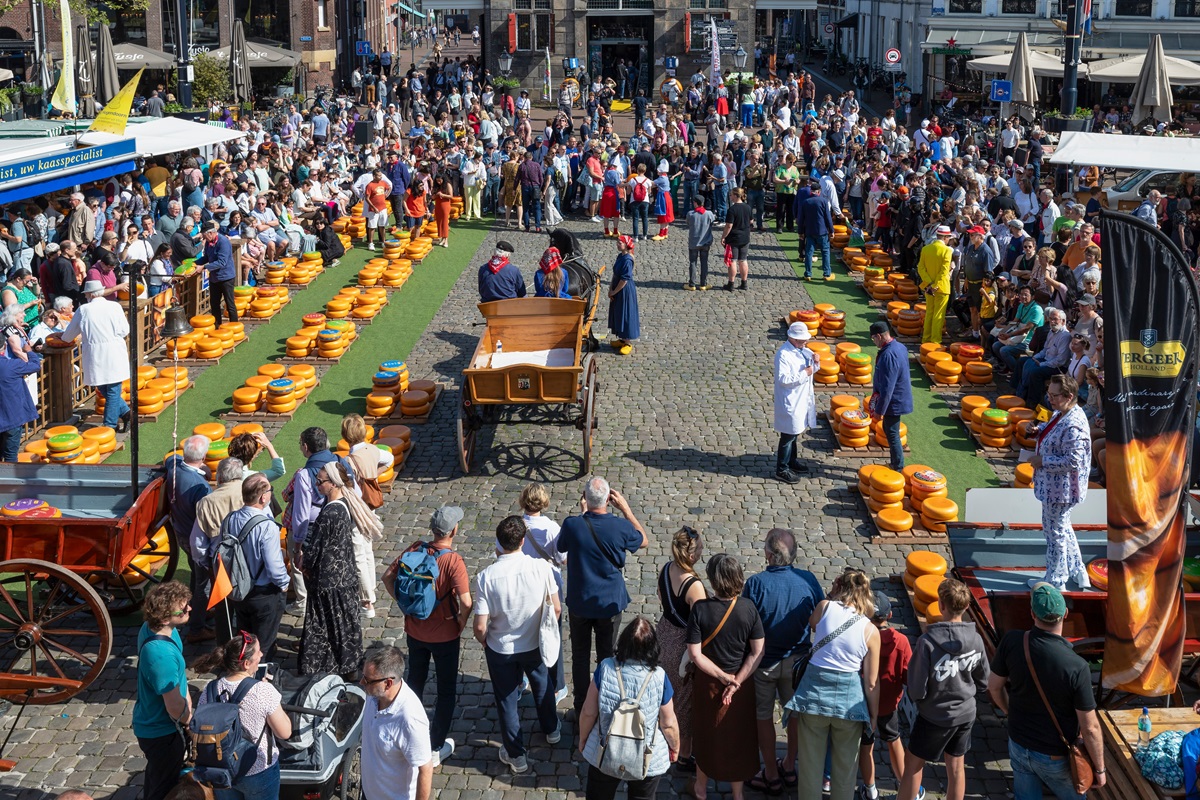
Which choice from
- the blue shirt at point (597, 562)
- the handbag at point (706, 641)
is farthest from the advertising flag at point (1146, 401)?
the blue shirt at point (597, 562)

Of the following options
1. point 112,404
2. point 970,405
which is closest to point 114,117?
point 112,404

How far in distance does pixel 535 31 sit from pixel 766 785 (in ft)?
142

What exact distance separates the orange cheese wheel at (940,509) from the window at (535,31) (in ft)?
129

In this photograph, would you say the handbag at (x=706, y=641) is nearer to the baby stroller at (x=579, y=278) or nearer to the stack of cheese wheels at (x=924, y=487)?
the stack of cheese wheels at (x=924, y=487)

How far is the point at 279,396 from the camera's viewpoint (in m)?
14.6

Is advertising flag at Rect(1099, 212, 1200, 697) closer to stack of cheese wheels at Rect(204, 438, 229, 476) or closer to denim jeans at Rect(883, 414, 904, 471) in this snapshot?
denim jeans at Rect(883, 414, 904, 471)

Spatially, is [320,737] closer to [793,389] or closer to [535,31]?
[793,389]

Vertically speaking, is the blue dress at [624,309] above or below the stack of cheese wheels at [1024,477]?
above

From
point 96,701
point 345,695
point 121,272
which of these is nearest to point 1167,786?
point 345,695

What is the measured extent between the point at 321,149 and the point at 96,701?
2294 centimetres

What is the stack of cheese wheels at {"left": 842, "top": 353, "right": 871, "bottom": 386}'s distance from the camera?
15586 mm

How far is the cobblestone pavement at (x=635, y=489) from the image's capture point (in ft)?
26.3

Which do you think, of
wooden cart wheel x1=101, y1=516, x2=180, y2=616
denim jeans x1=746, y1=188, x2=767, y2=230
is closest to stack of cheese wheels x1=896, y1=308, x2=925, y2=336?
denim jeans x1=746, y1=188, x2=767, y2=230

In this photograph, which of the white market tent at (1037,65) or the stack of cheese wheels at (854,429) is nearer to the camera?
the stack of cheese wheels at (854,429)
